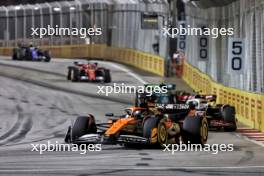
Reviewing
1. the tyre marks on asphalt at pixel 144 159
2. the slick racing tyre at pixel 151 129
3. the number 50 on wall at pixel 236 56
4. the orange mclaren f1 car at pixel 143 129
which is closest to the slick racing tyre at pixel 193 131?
the orange mclaren f1 car at pixel 143 129

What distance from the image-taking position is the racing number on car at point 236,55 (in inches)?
990

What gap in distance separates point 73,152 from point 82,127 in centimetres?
117

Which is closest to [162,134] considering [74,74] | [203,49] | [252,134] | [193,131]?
[193,131]

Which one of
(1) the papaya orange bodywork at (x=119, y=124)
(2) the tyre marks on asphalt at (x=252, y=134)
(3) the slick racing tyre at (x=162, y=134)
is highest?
(1) the papaya orange bodywork at (x=119, y=124)

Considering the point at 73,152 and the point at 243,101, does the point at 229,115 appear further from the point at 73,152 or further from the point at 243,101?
the point at 73,152

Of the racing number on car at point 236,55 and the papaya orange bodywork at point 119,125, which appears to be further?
the racing number on car at point 236,55

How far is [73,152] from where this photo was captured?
17406mm

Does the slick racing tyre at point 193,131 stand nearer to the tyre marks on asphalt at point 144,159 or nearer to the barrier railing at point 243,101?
the tyre marks on asphalt at point 144,159

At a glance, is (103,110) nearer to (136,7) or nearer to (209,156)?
(209,156)

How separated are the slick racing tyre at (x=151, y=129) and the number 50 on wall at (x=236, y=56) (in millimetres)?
7684

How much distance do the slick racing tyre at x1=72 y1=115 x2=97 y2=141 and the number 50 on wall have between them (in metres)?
7.61

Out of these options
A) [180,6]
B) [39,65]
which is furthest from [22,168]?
[180,6]

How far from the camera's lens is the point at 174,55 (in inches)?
2111

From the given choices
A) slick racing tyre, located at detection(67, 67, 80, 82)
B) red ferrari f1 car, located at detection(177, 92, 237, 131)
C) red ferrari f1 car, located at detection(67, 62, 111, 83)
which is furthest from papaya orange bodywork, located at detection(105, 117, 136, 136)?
slick racing tyre, located at detection(67, 67, 80, 82)
